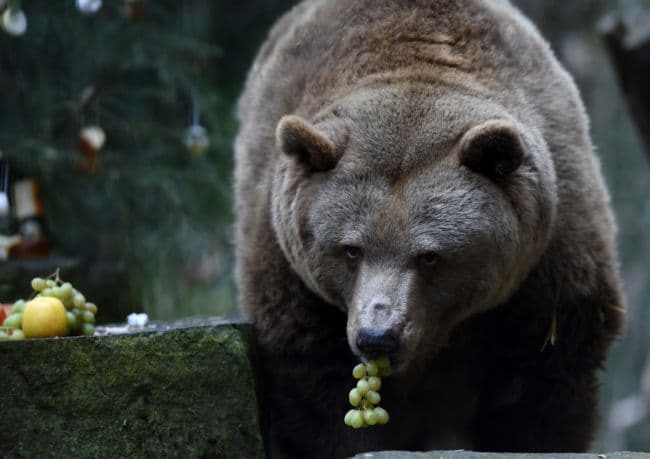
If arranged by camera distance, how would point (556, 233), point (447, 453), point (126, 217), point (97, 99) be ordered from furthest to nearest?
point (126, 217) < point (97, 99) < point (556, 233) < point (447, 453)

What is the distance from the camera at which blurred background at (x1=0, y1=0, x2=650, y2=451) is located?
307 inches

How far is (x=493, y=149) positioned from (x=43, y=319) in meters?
2.04

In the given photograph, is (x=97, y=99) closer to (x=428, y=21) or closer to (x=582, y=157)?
(x=428, y=21)

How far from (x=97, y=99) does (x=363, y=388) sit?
16.8ft

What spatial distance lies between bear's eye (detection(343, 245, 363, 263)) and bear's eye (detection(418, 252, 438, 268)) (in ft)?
0.85

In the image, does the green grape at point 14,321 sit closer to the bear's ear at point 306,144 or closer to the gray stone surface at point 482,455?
the bear's ear at point 306,144

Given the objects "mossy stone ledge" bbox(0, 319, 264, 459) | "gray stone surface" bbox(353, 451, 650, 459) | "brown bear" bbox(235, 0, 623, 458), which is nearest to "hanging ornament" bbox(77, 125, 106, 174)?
"brown bear" bbox(235, 0, 623, 458)

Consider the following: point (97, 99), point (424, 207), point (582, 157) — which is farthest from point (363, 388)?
point (97, 99)

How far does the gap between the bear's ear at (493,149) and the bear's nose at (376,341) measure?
89cm

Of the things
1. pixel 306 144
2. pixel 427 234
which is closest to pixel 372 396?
pixel 427 234

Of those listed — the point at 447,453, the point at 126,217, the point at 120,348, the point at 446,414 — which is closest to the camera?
the point at 447,453

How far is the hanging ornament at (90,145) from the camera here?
315 inches

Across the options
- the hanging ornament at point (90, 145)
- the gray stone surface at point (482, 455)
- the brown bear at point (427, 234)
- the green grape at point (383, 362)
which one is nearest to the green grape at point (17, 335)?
the brown bear at point (427, 234)

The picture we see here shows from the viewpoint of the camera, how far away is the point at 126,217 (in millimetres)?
9680
